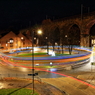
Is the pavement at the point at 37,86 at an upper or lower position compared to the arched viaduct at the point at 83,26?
lower

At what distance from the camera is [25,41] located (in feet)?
187

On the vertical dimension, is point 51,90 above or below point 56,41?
below

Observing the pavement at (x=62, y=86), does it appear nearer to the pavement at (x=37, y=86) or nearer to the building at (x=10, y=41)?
the pavement at (x=37, y=86)

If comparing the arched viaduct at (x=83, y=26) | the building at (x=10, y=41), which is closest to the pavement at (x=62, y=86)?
the arched viaduct at (x=83, y=26)

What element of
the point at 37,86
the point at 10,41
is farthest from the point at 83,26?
the point at 37,86

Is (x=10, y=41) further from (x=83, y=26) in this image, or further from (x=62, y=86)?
(x=62, y=86)

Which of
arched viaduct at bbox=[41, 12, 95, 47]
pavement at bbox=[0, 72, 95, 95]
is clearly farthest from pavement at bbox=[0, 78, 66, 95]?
arched viaduct at bbox=[41, 12, 95, 47]

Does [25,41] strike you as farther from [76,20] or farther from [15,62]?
[15,62]

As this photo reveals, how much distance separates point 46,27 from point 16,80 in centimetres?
4851

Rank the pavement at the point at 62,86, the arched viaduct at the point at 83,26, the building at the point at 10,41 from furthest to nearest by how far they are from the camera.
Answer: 1. the building at the point at 10,41
2. the arched viaduct at the point at 83,26
3. the pavement at the point at 62,86

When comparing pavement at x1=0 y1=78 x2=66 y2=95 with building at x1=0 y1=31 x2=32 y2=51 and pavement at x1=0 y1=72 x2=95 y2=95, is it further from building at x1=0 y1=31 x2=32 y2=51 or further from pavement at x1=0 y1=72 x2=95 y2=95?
building at x1=0 y1=31 x2=32 y2=51

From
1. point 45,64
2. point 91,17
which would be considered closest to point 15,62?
point 45,64

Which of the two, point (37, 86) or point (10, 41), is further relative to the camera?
point (10, 41)

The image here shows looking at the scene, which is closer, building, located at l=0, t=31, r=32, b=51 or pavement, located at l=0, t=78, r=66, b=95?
pavement, located at l=0, t=78, r=66, b=95
